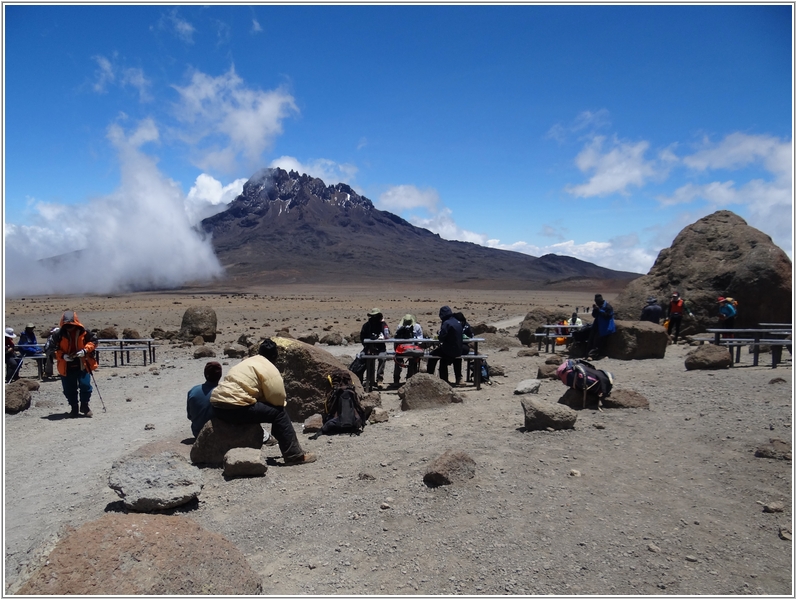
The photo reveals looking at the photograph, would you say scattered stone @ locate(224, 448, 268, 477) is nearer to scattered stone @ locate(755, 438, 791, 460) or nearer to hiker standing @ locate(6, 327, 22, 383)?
scattered stone @ locate(755, 438, 791, 460)

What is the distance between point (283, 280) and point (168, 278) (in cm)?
2439

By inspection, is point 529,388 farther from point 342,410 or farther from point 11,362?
point 11,362

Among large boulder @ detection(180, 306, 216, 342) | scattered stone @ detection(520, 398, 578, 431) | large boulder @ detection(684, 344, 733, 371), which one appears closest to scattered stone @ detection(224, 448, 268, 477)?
scattered stone @ detection(520, 398, 578, 431)

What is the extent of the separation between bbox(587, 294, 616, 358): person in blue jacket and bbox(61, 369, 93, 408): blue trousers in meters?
9.30

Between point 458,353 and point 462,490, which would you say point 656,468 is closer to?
point 462,490

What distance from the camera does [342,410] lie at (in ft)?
24.0

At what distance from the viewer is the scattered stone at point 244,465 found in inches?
223

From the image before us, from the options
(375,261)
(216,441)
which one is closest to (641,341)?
(216,441)

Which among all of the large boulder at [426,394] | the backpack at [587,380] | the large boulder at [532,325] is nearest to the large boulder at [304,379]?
the large boulder at [426,394]

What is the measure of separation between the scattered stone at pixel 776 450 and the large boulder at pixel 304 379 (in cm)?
468

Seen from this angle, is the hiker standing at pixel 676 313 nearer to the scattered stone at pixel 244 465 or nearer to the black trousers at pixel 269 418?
the black trousers at pixel 269 418

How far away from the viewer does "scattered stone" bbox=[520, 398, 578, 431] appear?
6.53 meters

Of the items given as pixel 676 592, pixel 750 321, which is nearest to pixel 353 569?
pixel 676 592

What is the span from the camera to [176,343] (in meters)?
20.6
